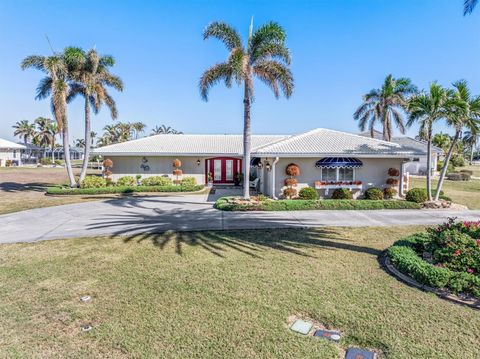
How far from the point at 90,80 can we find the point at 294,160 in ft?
53.4

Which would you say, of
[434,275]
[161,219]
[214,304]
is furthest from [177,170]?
[434,275]

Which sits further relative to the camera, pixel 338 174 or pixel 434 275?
pixel 338 174

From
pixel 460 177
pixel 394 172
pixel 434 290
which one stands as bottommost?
pixel 434 290

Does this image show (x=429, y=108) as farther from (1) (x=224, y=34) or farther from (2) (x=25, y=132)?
(2) (x=25, y=132)

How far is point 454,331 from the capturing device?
5059 mm

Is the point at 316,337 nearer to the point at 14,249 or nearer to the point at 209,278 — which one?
the point at 209,278

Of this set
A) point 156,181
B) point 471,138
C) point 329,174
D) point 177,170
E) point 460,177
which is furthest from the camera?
point 471,138

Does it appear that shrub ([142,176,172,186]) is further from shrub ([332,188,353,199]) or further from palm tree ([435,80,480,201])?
palm tree ([435,80,480,201])

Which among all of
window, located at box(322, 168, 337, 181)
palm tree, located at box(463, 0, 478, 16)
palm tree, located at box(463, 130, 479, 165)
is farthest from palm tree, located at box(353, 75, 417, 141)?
palm tree, located at box(463, 0, 478, 16)

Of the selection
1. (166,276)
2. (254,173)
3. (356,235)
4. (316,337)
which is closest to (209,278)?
(166,276)

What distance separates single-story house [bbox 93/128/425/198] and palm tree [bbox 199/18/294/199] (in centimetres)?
382

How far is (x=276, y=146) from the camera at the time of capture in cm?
1939

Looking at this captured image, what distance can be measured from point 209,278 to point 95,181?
1909cm

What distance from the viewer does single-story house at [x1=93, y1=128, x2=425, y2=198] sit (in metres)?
18.7
